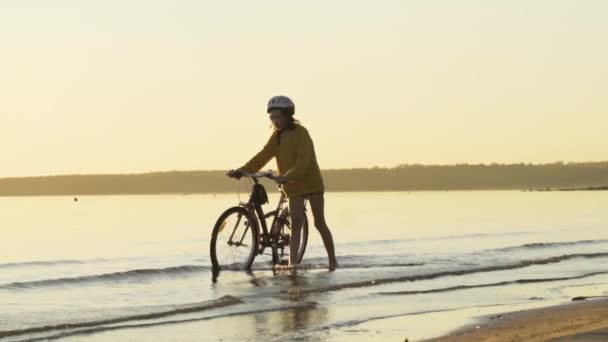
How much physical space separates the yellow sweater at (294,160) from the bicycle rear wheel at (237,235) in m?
0.87

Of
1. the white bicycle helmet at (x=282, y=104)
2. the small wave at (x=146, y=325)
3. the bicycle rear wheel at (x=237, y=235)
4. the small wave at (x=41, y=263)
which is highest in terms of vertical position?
the white bicycle helmet at (x=282, y=104)

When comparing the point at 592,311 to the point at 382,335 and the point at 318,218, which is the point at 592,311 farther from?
the point at 318,218

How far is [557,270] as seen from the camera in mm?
15195

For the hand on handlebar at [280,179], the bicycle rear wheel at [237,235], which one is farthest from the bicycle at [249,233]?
the hand on handlebar at [280,179]

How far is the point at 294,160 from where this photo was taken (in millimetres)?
13672

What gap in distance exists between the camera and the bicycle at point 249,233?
14.6m

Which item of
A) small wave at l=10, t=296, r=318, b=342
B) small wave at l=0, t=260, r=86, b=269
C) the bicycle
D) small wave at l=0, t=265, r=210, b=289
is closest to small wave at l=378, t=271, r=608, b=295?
small wave at l=10, t=296, r=318, b=342

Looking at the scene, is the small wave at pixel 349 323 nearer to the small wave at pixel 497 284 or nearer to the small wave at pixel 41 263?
the small wave at pixel 497 284

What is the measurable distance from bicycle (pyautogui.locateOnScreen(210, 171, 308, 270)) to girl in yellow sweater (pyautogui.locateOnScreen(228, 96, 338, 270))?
57cm

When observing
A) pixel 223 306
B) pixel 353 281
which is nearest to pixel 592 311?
pixel 223 306

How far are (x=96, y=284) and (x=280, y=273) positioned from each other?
2.21m

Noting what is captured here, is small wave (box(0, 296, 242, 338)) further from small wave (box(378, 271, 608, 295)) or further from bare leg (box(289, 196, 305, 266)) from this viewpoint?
bare leg (box(289, 196, 305, 266))

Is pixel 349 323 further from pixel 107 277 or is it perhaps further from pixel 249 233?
pixel 107 277

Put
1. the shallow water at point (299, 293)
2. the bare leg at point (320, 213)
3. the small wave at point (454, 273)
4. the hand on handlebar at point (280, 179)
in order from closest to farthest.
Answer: the shallow water at point (299, 293)
the small wave at point (454, 273)
the hand on handlebar at point (280, 179)
the bare leg at point (320, 213)
